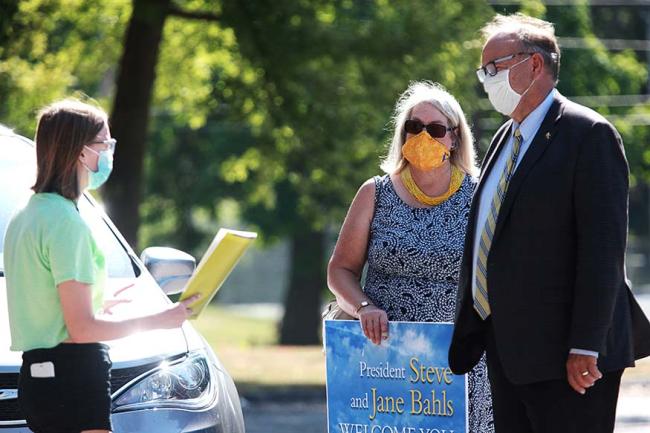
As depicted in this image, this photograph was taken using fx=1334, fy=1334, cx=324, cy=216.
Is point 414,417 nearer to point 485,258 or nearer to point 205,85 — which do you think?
point 485,258

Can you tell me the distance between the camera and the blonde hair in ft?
17.3

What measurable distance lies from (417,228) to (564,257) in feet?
3.94

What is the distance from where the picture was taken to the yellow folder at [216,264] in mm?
3965

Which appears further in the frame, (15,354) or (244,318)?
(244,318)

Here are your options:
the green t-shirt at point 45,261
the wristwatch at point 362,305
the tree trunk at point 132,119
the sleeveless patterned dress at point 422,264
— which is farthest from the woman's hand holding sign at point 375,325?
the tree trunk at point 132,119

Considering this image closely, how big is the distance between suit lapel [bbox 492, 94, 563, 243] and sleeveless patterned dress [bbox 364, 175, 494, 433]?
3.00ft

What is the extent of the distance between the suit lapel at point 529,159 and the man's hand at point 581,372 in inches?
19.4

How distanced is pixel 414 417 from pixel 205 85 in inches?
727

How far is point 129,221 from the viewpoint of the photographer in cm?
1595

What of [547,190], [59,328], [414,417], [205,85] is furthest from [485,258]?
[205,85]

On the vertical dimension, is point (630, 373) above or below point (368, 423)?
below

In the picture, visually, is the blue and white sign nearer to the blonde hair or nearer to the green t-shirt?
the blonde hair

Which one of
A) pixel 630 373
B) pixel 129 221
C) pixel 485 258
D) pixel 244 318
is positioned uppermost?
pixel 485 258

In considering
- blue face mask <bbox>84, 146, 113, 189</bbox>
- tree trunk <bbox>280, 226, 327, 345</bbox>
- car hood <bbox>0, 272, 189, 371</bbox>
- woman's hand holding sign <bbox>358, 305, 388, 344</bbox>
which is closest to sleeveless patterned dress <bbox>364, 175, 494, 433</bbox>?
woman's hand holding sign <bbox>358, 305, 388, 344</bbox>
